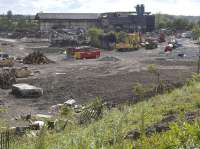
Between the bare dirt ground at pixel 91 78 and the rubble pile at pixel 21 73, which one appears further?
the rubble pile at pixel 21 73

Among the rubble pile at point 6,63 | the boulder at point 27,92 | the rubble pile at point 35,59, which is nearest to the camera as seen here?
the boulder at point 27,92

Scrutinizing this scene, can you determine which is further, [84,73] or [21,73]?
[84,73]

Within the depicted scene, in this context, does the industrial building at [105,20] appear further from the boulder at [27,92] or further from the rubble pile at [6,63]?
the boulder at [27,92]

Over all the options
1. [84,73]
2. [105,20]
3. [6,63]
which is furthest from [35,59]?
[105,20]

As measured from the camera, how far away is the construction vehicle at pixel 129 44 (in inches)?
2776

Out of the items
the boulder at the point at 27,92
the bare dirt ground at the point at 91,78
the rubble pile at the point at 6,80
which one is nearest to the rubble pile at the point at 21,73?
the bare dirt ground at the point at 91,78

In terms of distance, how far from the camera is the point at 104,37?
250 feet

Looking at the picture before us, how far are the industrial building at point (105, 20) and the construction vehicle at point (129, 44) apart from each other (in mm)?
28524

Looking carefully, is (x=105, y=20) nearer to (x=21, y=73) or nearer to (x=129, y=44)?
(x=129, y=44)

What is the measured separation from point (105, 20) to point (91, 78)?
246 feet

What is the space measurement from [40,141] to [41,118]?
1762 cm

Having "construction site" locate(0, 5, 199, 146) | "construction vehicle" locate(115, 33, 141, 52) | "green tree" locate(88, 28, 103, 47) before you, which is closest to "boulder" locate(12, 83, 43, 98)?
"construction site" locate(0, 5, 199, 146)

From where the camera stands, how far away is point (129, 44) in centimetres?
7294

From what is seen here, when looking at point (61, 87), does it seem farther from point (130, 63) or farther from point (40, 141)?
point (40, 141)
